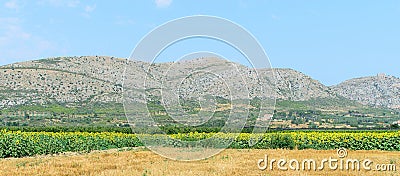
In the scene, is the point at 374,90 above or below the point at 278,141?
above

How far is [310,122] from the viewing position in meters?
104

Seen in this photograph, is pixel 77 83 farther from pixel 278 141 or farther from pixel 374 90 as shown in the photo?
pixel 374 90

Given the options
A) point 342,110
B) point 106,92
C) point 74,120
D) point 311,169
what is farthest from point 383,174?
point 342,110

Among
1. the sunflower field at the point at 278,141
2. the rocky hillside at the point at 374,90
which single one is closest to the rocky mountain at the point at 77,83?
the rocky hillside at the point at 374,90

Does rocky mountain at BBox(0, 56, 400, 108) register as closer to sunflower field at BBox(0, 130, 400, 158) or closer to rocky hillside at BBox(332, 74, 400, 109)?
rocky hillside at BBox(332, 74, 400, 109)

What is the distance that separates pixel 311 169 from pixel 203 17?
7.54m

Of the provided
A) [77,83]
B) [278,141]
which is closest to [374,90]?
[77,83]

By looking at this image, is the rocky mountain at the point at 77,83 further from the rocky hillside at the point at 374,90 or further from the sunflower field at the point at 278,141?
the sunflower field at the point at 278,141

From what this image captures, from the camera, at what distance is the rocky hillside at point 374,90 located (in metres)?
170

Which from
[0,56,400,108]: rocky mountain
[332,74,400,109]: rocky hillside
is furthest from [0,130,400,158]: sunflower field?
[332,74,400,109]: rocky hillside

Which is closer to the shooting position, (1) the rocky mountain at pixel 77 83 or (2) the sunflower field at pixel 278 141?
(2) the sunflower field at pixel 278 141

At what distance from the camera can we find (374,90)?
182 metres

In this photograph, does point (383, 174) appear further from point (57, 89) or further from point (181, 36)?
point (57, 89)

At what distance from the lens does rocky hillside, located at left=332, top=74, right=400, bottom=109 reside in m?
170
